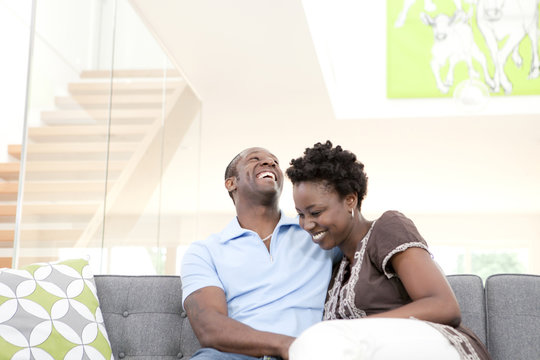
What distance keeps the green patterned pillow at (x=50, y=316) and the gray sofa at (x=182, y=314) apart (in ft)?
0.31

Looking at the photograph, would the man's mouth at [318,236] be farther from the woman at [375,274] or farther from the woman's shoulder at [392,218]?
the woman's shoulder at [392,218]

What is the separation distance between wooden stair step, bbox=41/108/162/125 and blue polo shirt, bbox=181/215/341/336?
146cm

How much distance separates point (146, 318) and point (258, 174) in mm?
603

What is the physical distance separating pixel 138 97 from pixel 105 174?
2.41ft

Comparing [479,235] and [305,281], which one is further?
[479,235]

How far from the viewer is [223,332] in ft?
5.88

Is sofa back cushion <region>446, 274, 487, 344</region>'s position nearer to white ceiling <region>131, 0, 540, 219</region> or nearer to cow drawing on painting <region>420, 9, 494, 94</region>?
white ceiling <region>131, 0, 540, 219</region>

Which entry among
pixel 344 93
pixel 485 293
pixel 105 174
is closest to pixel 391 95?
pixel 344 93

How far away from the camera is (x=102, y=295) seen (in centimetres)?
217

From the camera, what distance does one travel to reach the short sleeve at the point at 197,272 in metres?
1.96

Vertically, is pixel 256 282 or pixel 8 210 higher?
pixel 8 210

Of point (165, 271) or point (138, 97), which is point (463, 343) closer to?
point (138, 97)

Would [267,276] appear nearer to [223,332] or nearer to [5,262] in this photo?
[223,332]

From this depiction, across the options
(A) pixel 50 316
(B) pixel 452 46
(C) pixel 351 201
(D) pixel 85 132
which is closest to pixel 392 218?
(C) pixel 351 201
